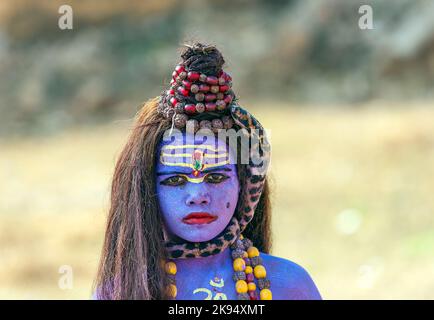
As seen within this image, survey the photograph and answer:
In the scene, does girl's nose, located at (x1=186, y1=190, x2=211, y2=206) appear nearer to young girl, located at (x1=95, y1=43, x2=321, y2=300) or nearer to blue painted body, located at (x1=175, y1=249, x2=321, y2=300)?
young girl, located at (x1=95, y1=43, x2=321, y2=300)

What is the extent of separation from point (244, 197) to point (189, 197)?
23 centimetres

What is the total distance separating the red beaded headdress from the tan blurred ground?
3153 millimetres

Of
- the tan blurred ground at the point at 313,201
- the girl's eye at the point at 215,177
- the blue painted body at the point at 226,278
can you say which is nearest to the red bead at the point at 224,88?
the girl's eye at the point at 215,177

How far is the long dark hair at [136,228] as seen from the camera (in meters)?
3.05

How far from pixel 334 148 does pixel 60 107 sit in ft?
9.38

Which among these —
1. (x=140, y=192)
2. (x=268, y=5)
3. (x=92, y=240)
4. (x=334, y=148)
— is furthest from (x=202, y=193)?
(x=268, y=5)

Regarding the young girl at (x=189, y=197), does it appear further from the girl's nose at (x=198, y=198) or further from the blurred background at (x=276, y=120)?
the blurred background at (x=276, y=120)

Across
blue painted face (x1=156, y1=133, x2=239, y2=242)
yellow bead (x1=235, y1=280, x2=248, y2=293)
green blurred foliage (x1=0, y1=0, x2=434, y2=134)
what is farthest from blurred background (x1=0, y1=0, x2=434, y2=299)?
blue painted face (x1=156, y1=133, x2=239, y2=242)

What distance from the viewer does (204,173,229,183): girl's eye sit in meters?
3.10

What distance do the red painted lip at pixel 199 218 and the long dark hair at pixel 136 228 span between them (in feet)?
0.30

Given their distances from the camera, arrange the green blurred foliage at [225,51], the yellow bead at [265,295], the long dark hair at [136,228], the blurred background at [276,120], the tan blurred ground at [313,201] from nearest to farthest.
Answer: the long dark hair at [136,228] → the yellow bead at [265,295] → the tan blurred ground at [313,201] → the blurred background at [276,120] → the green blurred foliage at [225,51]

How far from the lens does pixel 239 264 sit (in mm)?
3186

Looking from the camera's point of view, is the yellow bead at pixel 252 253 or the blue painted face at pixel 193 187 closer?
the blue painted face at pixel 193 187

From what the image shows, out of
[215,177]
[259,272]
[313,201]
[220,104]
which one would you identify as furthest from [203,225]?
[313,201]
